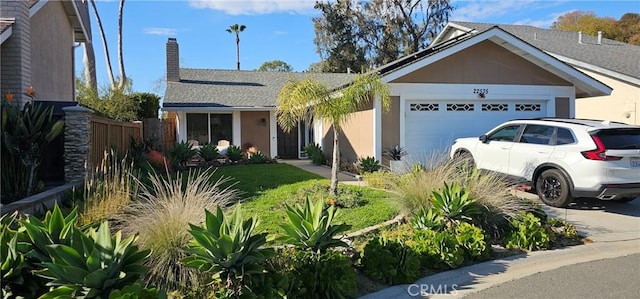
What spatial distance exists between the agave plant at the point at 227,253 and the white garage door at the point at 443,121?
358 inches

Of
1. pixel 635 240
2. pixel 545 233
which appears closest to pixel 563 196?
pixel 635 240

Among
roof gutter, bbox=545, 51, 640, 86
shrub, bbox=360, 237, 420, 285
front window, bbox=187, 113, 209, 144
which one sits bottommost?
shrub, bbox=360, 237, 420, 285

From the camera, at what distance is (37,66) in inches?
442

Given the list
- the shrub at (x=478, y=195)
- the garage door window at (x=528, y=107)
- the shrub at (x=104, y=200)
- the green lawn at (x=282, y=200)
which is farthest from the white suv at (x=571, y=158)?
the shrub at (x=104, y=200)

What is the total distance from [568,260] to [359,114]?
8.67m

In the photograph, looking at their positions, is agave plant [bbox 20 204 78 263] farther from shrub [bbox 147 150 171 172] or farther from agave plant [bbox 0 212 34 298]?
shrub [bbox 147 150 171 172]

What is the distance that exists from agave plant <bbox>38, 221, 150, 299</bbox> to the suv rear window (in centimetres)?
795

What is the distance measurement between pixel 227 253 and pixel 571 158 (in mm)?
6918

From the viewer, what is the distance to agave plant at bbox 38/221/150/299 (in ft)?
10.6

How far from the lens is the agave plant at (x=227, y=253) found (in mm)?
3826

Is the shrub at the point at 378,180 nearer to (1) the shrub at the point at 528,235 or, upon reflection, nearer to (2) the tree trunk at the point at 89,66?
(1) the shrub at the point at 528,235

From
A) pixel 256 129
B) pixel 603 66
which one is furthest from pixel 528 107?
pixel 256 129

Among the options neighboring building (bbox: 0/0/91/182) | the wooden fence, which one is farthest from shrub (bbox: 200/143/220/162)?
neighboring building (bbox: 0/0/91/182)

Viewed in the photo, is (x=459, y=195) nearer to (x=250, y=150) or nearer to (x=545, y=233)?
(x=545, y=233)
